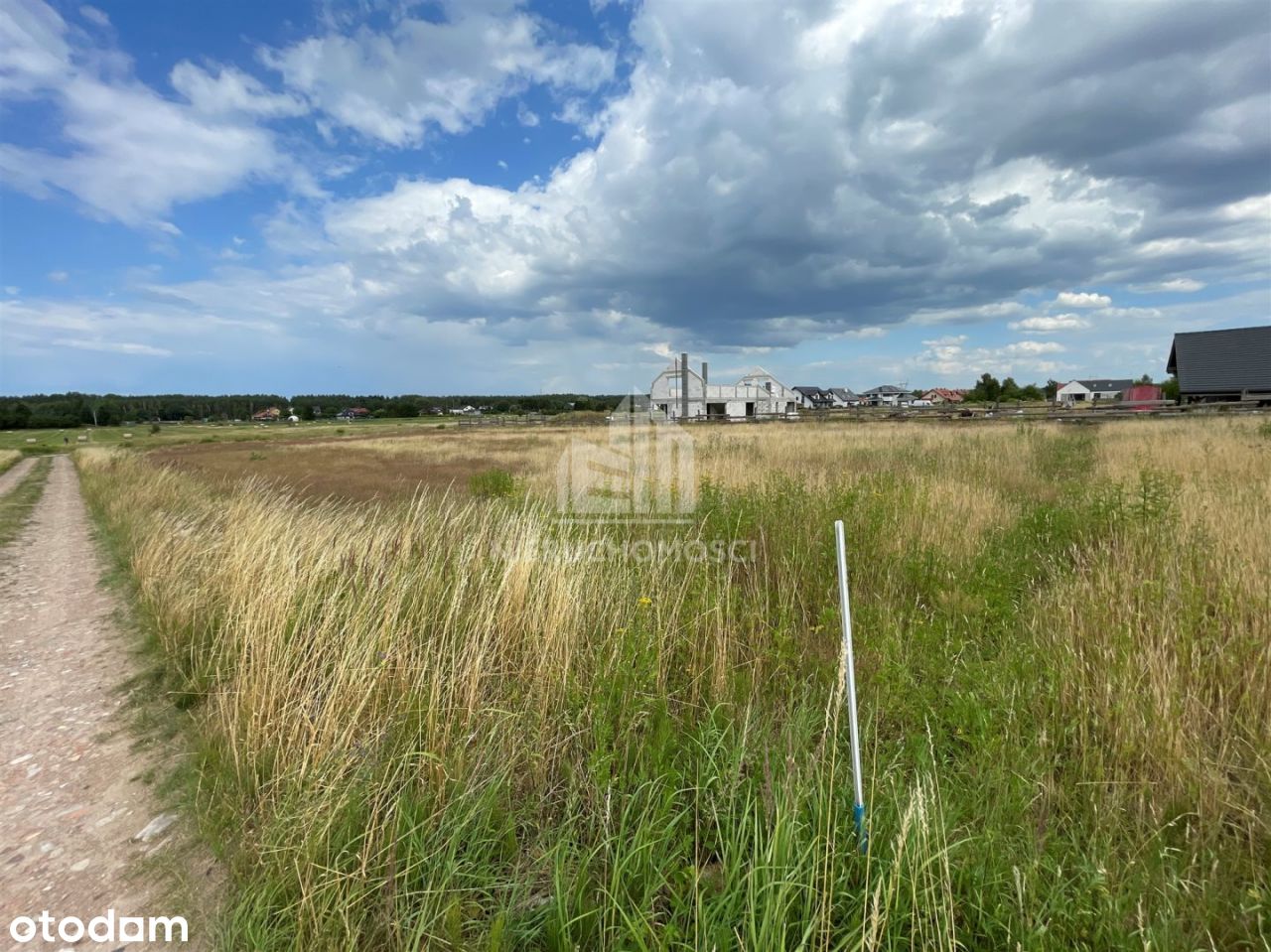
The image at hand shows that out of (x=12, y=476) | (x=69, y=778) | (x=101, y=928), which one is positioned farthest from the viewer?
(x=12, y=476)

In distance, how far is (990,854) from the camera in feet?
6.55

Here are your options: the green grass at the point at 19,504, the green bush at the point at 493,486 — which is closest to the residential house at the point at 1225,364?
the green bush at the point at 493,486

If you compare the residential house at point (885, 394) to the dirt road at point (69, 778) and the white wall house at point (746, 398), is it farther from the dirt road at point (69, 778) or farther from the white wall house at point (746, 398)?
the dirt road at point (69, 778)

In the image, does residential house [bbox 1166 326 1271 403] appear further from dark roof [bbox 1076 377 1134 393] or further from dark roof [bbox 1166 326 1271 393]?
dark roof [bbox 1076 377 1134 393]

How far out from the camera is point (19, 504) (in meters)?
15.8

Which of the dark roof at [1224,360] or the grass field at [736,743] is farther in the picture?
the dark roof at [1224,360]

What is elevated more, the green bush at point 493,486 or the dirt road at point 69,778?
the green bush at point 493,486

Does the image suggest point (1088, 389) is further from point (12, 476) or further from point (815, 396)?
point (12, 476)

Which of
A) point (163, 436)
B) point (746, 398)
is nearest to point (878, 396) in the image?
point (746, 398)

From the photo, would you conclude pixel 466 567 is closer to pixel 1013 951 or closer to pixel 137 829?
pixel 137 829

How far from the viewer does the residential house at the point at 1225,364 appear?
32.3m

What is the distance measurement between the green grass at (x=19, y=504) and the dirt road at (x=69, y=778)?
7851 mm

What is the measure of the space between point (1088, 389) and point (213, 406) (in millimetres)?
191287

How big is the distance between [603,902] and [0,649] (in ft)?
21.4
